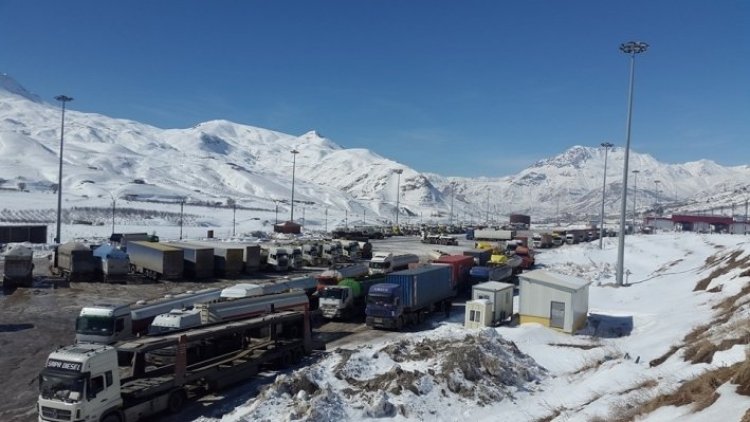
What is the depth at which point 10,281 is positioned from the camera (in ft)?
125

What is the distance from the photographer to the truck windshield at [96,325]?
2172 cm

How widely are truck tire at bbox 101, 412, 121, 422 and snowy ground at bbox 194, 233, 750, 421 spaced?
118 inches

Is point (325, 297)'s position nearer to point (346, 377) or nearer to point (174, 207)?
point (346, 377)

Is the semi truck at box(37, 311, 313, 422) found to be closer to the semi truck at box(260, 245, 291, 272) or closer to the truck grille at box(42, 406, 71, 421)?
the truck grille at box(42, 406, 71, 421)

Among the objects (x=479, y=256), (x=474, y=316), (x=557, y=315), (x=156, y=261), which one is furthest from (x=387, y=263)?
(x=156, y=261)

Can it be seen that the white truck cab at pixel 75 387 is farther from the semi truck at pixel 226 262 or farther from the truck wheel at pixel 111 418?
the semi truck at pixel 226 262

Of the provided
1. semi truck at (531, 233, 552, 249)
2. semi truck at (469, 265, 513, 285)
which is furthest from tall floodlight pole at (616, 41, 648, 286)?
semi truck at (531, 233, 552, 249)

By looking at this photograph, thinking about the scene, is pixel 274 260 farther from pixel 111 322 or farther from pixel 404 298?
pixel 111 322

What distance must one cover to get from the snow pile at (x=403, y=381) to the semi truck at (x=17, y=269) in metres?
27.8

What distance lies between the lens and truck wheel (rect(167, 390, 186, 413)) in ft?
55.6

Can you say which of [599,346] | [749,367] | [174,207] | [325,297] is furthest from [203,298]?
[174,207]

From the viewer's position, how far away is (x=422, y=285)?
31.5 metres

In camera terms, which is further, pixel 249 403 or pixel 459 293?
pixel 459 293

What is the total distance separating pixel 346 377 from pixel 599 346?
39.0ft
